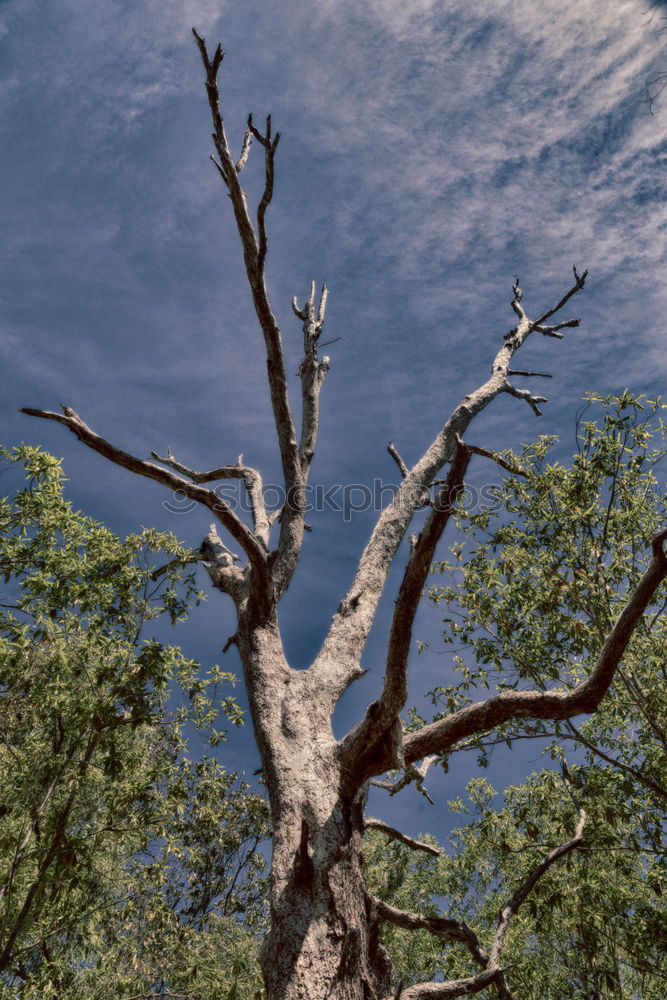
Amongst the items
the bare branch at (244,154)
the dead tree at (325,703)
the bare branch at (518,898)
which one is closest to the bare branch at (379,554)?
the dead tree at (325,703)

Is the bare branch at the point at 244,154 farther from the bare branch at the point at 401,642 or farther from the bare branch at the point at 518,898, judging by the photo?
the bare branch at the point at 518,898

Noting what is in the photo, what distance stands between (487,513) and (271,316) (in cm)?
423

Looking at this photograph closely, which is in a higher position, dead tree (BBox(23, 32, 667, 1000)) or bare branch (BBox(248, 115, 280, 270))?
bare branch (BBox(248, 115, 280, 270))

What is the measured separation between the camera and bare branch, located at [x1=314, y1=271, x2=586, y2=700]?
19.9 feet

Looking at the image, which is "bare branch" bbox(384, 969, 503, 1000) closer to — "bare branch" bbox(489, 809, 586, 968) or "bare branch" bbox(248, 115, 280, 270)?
"bare branch" bbox(489, 809, 586, 968)

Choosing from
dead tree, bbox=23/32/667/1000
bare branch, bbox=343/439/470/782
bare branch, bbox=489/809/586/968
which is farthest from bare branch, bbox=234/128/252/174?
bare branch, bbox=489/809/586/968

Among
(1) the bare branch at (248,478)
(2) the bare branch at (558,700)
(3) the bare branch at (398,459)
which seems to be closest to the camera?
(2) the bare branch at (558,700)

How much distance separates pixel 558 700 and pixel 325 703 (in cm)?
211

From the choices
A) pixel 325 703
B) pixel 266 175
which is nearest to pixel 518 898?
pixel 325 703

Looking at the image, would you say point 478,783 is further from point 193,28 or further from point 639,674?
point 193,28

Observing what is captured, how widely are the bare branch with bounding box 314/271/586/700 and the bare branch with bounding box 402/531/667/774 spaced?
4.43ft

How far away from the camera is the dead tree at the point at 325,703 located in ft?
13.0

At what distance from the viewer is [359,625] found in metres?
6.40

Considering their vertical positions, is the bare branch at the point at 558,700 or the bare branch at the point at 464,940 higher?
the bare branch at the point at 558,700
